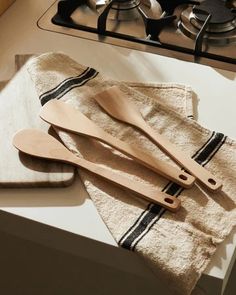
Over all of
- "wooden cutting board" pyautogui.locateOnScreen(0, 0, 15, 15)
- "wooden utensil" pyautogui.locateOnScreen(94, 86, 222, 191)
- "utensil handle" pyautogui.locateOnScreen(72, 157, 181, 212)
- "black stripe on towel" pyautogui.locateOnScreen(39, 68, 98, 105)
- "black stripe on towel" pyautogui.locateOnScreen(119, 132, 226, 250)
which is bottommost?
"black stripe on towel" pyautogui.locateOnScreen(119, 132, 226, 250)

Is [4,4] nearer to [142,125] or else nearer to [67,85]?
[67,85]

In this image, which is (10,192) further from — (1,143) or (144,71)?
(144,71)

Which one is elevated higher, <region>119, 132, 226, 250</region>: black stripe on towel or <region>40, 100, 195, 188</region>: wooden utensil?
<region>40, 100, 195, 188</region>: wooden utensil

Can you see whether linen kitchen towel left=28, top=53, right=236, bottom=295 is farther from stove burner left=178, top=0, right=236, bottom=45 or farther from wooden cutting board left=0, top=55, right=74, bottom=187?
stove burner left=178, top=0, right=236, bottom=45

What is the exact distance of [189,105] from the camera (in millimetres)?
743

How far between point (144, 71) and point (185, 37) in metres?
0.13

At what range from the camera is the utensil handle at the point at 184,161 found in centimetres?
62

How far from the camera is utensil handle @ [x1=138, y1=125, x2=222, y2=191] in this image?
0.62 m

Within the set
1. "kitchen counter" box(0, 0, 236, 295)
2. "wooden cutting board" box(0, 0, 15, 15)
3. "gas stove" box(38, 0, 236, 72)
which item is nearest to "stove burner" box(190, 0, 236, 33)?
"gas stove" box(38, 0, 236, 72)

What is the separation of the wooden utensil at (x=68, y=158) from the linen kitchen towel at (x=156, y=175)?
0.01m

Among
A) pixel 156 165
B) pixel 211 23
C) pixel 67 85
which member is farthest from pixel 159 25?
pixel 156 165

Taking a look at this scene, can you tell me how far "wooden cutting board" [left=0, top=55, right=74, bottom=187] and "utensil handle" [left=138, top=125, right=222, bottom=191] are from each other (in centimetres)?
12

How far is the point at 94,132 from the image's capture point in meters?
0.68

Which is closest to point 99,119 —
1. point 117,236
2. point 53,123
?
point 53,123
